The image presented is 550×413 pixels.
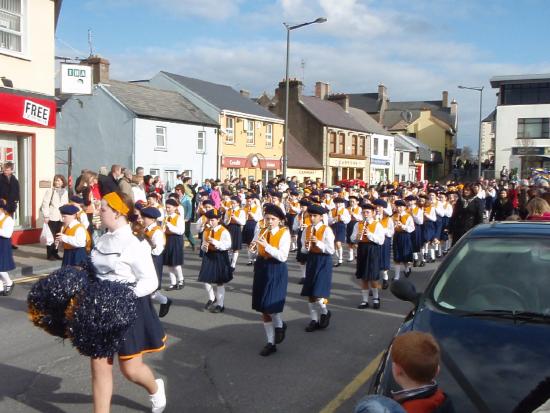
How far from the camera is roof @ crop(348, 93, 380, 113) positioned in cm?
7538

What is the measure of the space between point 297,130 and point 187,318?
3975 centimetres

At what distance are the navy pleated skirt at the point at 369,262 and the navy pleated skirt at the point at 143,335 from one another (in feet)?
16.7

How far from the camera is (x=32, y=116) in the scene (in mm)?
15250

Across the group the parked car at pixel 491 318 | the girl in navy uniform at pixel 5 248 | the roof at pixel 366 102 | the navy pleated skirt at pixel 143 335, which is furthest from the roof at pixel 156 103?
the roof at pixel 366 102

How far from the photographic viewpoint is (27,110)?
49.4 feet

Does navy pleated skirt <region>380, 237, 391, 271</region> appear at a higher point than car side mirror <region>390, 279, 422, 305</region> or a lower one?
lower

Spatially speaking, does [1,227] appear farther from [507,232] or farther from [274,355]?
[507,232]

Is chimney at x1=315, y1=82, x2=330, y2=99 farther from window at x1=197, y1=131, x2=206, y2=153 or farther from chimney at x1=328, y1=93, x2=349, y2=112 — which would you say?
window at x1=197, y1=131, x2=206, y2=153

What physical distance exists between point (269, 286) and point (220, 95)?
3187 cm

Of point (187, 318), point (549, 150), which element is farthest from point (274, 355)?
point (549, 150)

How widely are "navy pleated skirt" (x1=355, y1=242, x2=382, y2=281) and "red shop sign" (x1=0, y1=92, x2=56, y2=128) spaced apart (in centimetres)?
983

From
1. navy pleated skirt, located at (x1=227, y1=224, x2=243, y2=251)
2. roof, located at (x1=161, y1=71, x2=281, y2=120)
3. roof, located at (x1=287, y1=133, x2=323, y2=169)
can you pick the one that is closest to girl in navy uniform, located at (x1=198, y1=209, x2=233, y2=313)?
navy pleated skirt, located at (x1=227, y1=224, x2=243, y2=251)

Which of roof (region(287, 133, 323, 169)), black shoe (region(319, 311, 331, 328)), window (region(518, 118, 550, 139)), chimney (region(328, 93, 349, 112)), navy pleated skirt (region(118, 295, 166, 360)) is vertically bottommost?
black shoe (region(319, 311, 331, 328))

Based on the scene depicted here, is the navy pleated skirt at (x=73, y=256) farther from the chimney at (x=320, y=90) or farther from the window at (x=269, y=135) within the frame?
the chimney at (x=320, y=90)
